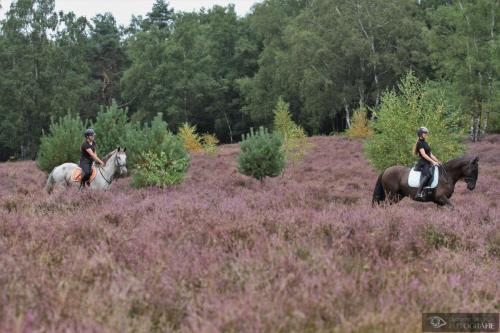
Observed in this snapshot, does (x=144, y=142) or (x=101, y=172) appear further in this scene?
(x=144, y=142)

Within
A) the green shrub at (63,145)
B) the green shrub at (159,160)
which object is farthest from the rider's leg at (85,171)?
the green shrub at (63,145)

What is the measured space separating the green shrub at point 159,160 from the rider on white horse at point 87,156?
1.99m

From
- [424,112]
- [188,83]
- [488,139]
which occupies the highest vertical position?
[188,83]

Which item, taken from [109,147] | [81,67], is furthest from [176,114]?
[109,147]

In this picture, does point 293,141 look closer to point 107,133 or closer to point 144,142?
point 107,133

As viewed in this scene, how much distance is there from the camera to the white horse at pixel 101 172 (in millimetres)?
13578

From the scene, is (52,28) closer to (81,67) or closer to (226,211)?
(81,67)

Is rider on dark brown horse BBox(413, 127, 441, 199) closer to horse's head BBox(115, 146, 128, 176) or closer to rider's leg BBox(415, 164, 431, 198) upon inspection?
rider's leg BBox(415, 164, 431, 198)

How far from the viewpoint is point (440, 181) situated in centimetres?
1176

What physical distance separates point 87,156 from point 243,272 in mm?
10451

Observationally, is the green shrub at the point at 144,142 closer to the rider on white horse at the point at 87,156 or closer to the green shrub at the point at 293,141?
the rider on white horse at the point at 87,156

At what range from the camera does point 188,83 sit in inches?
2216

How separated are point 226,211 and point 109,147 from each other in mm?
11945

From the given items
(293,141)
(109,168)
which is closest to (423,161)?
(109,168)
